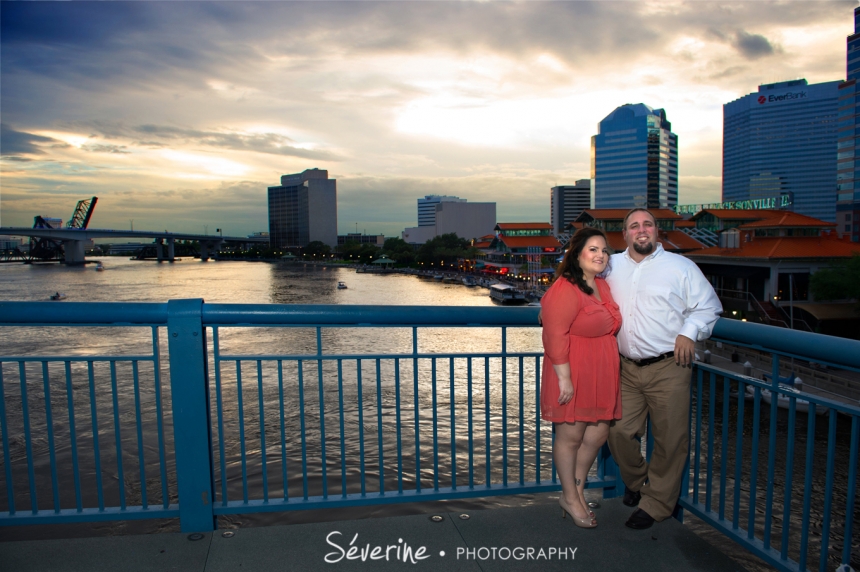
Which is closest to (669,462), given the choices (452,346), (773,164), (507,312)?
(507,312)

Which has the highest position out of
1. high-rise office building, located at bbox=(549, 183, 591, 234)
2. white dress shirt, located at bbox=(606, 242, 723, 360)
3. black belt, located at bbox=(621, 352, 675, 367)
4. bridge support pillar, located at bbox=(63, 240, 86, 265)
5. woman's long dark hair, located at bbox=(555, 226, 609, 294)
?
high-rise office building, located at bbox=(549, 183, 591, 234)

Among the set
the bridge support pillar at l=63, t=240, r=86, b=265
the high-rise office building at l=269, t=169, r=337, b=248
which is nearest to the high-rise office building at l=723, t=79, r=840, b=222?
the high-rise office building at l=269, t=169, r=337, b=248

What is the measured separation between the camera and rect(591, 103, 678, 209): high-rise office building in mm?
117375

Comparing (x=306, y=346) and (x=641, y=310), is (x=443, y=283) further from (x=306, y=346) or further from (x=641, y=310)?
(x=641, y=310)

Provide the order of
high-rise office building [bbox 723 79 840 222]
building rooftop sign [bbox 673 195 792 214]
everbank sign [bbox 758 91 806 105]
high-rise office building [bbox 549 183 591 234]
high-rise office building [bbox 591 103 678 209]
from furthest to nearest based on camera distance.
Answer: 1. high-rise office building [bbox 549 183 591 234]
2. everbank sign [bbox 758 91 806 105]
3. high-rise office building [bbox 723 79 840 222]
4. high-rise office building [bbox 591 103 678 209]
5. building rooftop sign [bbox 673 195 792 214]

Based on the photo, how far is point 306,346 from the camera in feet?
110

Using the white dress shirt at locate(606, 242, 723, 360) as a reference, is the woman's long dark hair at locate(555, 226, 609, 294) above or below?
above

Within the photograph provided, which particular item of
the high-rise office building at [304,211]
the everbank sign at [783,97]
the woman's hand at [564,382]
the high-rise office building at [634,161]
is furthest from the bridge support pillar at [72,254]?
the everbank sign at [783,97]

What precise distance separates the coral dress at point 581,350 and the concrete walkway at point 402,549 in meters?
0.56

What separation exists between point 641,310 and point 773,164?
169317mm

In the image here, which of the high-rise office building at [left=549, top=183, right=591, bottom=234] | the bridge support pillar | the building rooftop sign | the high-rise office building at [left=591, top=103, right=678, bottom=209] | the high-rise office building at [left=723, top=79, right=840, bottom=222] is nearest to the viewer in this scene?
the building rooftop sign

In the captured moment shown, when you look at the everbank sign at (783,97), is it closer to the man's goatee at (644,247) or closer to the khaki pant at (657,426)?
the man's goatee at (644,247)

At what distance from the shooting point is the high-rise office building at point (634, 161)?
4621 inches

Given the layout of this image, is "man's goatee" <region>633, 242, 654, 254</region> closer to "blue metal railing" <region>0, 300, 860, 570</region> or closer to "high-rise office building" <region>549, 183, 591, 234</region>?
"blue metal railing" <region>0, 300, 860, 570</region>
